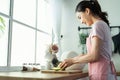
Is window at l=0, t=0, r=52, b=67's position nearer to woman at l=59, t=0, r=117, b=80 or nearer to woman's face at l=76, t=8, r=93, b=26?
woman's face at l=76, t=8, r=93, b=26

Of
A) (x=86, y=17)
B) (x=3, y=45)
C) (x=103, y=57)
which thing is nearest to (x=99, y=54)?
(x=103, y=57)

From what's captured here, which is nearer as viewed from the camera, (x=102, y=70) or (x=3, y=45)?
(x=102, y=70)

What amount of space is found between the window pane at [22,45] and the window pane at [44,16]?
0.35 meters

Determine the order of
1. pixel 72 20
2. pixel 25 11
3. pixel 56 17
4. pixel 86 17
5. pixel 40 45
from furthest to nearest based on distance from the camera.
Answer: pixel 72 20
pixel 56 17
pixel 40 45
pixel 25 11
pixel 86 17

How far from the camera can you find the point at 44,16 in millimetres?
3387

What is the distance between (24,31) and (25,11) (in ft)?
0.97

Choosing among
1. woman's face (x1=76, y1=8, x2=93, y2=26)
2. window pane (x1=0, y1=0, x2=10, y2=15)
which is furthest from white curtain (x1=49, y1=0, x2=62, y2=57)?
woman's face (x1=76, y1=8, x2=93, y2=26)

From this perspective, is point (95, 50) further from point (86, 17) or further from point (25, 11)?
point (25, 11)

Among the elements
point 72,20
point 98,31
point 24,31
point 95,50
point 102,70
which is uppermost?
point 72,20

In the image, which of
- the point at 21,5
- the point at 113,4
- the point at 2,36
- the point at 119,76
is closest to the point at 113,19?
the point at 113,4

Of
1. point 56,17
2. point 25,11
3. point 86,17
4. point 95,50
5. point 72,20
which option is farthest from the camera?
point 72,20

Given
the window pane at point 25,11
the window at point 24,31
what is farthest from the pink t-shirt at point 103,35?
the window pane at point 25,11

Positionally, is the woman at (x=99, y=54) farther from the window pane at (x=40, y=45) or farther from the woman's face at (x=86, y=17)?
the window pane at (x=40, y=45)

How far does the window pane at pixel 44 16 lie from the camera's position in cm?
324
